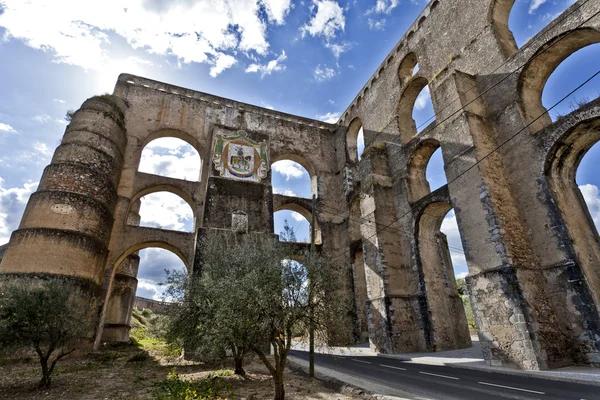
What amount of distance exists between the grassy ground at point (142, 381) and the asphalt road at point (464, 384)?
4.89 feet

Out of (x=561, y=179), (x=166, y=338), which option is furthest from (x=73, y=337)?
(x=561, y=179)

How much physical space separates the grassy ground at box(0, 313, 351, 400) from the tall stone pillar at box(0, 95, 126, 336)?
2.88m

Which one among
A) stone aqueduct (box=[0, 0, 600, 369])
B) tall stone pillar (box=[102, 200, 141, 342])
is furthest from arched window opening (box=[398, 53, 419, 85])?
tall stone pillar (box=[102, 200, 141, 342])

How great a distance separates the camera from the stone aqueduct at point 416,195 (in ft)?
29.0

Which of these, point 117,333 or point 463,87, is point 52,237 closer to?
point 117,333

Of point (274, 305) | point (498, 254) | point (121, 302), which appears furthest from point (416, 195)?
point (121, 302)

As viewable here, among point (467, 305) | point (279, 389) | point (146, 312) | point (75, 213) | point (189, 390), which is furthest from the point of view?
point (146, 312)

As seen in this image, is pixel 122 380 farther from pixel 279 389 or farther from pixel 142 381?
pixel 279 389

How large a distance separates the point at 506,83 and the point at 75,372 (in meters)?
16.6

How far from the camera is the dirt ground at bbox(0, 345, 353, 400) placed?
6587 mm

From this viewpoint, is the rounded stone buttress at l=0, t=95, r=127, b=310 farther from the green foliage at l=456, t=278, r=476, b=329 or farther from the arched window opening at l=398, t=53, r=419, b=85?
the green foliage at l=456, t=278, r=476, b=329

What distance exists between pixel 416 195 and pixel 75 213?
47.2 feet

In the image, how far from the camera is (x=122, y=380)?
27.2 feet

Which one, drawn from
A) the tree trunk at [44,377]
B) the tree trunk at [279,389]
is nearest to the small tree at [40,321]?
the tree trunk at [44,377]
